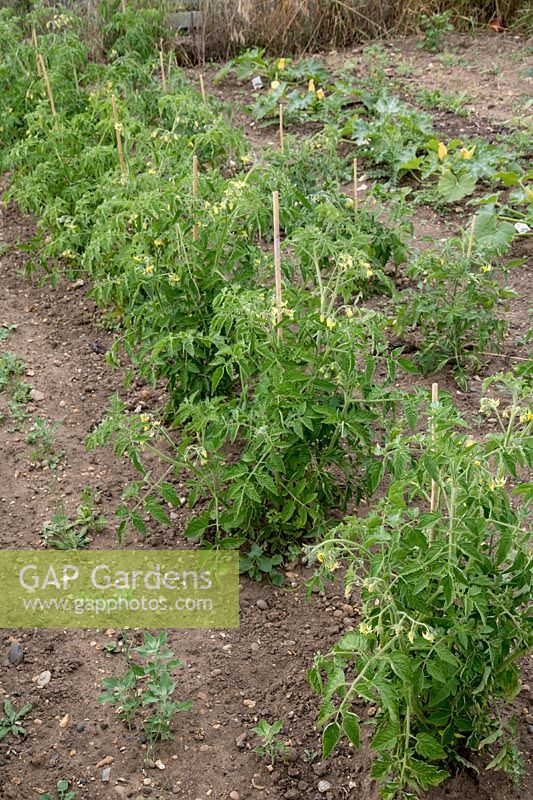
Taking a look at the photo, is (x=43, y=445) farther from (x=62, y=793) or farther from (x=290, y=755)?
(x=290, y=755)

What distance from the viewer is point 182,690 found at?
2.97 meters

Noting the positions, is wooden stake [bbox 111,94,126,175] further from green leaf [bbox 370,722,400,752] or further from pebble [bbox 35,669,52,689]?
green leaf [bbox 370,722,400,752]

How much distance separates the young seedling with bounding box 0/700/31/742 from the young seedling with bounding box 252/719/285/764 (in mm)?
695

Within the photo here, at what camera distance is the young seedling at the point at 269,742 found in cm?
271

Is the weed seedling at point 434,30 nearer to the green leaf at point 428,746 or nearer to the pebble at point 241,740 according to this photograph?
the pebble at point 241,740

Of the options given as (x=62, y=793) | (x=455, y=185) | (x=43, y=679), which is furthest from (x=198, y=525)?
(x=455, y=185)

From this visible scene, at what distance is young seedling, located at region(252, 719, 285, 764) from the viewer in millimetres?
2711

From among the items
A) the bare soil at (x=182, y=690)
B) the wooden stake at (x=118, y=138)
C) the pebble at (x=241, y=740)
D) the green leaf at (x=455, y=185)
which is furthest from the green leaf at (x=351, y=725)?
the green leaf at (x=455, y=185)

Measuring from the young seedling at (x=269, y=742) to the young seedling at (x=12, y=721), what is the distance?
27.4 inches

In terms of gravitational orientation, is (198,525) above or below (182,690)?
above

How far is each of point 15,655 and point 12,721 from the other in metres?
0.27

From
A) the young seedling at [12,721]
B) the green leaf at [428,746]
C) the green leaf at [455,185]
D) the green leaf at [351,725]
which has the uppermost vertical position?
the green leaf at [351,725]

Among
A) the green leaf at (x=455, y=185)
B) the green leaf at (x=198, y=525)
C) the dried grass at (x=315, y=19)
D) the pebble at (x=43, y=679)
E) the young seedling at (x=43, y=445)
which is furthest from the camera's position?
the dried grass at (x=315, y=19)

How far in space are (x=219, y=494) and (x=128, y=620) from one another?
1.70ft
